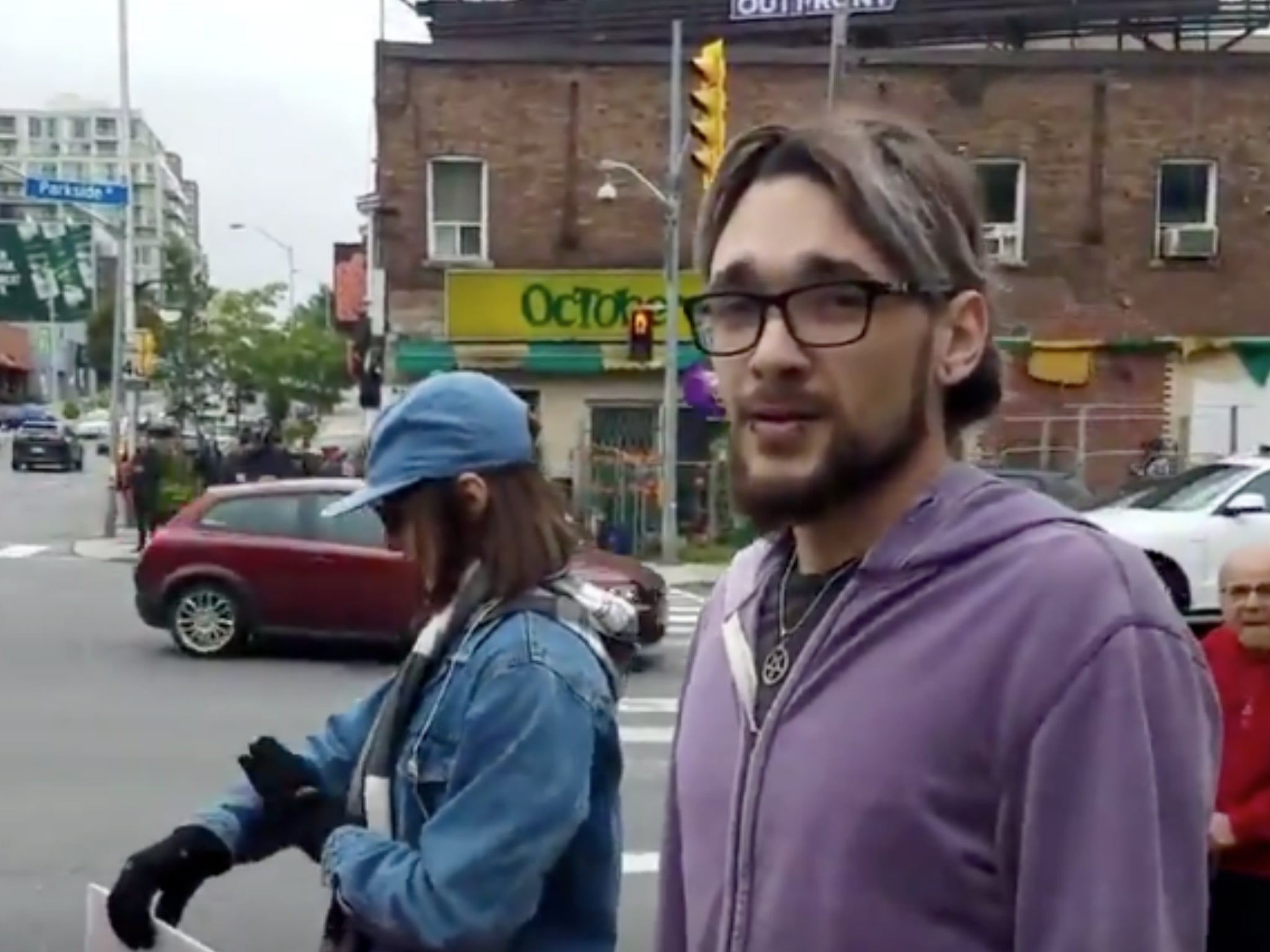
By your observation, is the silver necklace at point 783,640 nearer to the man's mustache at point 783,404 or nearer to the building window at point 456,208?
the man's mustache at point 783,404

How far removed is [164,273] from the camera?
47.0 metres

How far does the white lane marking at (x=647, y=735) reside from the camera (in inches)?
451

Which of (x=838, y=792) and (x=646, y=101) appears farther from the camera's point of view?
(x=646, y=101)

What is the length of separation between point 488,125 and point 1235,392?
12046mm

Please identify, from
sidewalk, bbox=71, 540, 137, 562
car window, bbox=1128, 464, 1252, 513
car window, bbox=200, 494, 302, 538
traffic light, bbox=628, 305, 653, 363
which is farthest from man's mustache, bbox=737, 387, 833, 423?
sidewalk, bbox=71, 540, 137, 562

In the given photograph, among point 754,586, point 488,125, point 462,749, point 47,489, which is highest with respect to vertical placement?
point 488,125

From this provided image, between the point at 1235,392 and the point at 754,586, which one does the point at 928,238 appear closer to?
the point at 754,586

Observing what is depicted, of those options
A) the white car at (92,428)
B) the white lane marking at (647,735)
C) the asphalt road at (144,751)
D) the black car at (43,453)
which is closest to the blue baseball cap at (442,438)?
the asphalt road at (144,751)

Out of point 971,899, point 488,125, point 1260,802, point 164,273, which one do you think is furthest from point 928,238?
point 164,273

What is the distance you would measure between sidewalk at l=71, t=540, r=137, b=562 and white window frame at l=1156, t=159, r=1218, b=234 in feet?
52.1

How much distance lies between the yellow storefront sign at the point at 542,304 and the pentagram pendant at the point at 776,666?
27283 millimetres

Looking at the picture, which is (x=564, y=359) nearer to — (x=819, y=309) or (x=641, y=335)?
(x=641, y=335)

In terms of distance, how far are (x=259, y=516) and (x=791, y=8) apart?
57.5 ft

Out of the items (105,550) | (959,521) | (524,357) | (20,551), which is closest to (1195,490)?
(524,357)
